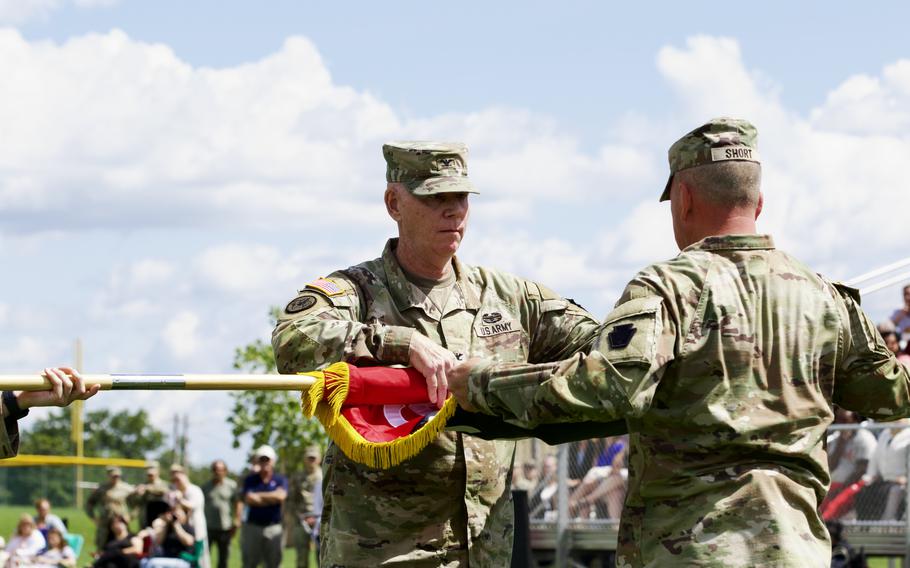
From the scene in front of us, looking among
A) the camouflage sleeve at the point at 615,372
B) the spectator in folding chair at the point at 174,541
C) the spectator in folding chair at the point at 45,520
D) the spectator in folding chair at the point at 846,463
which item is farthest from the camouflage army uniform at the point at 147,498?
the camouflage sleeve at the point at 615,372

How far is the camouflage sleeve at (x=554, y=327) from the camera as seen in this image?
20.3 ft

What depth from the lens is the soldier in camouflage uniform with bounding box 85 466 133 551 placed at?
69.7ft

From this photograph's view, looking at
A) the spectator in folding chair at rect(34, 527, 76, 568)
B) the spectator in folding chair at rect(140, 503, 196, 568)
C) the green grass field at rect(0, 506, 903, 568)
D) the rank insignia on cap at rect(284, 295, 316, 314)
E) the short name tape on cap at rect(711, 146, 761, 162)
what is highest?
the short name tape on cap at rect(711, 146, 761, 162)

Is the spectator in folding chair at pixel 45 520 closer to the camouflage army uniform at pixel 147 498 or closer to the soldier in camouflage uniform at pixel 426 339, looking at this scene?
the camouflage army uniform at pixel 147 498

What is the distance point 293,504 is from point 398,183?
16231 mm

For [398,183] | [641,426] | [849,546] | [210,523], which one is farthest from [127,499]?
[641,426]

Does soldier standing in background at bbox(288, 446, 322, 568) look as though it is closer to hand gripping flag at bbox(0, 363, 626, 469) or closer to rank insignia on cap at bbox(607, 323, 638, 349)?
hand gripping flag at bbox(0, 363, 626, 469)

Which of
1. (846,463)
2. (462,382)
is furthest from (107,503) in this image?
(462,382)

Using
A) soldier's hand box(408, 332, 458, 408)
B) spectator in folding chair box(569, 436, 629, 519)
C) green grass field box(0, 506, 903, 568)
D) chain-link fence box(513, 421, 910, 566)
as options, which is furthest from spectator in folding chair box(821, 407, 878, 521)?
green grass field box(0, 506, 903, 568)

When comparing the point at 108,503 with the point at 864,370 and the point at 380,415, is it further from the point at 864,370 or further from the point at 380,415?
the point at 864,370

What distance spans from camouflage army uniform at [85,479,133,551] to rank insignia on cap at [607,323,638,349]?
17.4 meters

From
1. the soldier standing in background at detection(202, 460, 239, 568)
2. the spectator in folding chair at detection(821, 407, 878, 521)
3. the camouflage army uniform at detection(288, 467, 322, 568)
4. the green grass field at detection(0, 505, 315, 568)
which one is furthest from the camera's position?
the green grass field at detection(0, 505, 315, 568)

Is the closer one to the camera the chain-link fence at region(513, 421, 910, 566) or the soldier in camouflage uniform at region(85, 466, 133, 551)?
the chain-link fence at region(513, 421, 910, 566)

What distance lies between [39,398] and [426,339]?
1469mm
